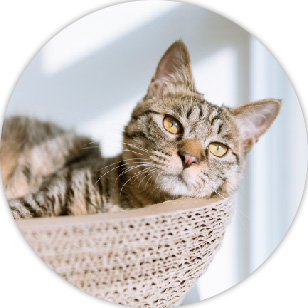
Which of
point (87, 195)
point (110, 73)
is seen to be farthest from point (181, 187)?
point (110, 73)

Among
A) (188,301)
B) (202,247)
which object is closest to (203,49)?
(202,247)

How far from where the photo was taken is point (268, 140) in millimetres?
1343

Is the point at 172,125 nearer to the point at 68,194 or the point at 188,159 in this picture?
the point at 188,159

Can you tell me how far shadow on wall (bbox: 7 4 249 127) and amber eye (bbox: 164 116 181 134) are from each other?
0.12 metres

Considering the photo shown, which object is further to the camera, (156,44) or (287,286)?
(287,286)

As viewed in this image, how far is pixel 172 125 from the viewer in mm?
1293

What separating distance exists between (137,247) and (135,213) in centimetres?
10

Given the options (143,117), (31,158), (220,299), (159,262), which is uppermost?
(143,117)

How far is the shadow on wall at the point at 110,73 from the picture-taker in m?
1.30

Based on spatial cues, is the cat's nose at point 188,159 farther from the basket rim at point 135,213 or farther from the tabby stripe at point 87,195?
the tabby stripe at point 87,195

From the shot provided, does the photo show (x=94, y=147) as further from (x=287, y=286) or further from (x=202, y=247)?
(x=287, y=286)

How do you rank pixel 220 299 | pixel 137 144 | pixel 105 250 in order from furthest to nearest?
pixel 220 299, pixel 137 144, pixel 105 250

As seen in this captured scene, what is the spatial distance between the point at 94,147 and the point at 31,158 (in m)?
0.23

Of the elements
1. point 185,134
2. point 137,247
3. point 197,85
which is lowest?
point 137,247
